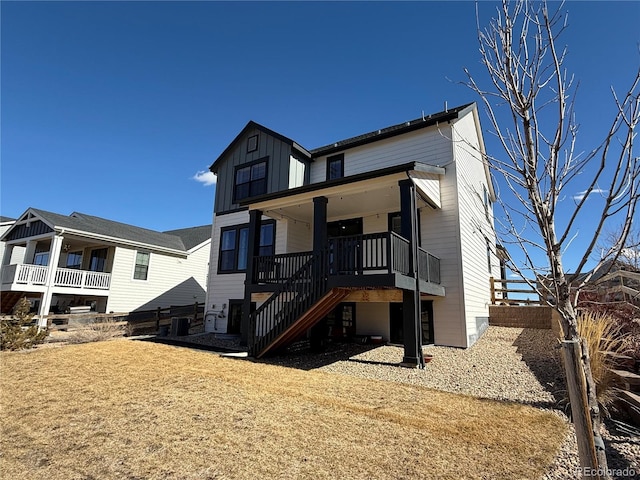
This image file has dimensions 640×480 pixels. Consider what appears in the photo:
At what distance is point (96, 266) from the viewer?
62.0 ft

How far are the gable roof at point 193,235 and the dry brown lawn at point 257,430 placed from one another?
54.6ft

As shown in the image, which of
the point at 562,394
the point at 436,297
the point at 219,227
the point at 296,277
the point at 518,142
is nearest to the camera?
the point at 518,142

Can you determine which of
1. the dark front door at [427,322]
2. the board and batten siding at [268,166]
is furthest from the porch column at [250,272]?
the dark front door at [427,322]

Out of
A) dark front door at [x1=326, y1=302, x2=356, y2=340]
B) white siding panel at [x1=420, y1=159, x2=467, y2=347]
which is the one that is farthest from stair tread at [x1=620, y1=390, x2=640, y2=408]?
dark front door at [x1=326, y1=302, x2=356, y2=340]

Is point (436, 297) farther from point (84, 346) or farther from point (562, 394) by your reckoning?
point (84, 346)

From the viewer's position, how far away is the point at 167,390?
19.4ft

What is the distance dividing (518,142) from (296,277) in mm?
6996

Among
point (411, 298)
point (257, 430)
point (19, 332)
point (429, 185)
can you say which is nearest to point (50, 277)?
point (19, 332)

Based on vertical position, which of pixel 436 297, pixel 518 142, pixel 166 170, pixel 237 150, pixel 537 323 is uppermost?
pixel 166 170

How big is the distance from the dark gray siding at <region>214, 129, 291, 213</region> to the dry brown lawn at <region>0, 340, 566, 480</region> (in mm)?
8884

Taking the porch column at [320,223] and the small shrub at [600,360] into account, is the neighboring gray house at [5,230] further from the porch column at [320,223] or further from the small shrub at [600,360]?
the small shrub at [600,360]

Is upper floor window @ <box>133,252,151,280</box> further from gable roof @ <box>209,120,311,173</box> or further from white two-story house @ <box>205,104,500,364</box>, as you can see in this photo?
gable roof @ <box>209,120,311,173</box>

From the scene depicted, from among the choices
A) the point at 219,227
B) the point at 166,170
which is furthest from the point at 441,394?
the point at 166,170

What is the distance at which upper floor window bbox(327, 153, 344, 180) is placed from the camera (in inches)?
531
